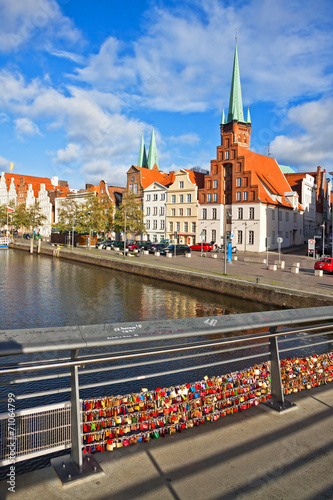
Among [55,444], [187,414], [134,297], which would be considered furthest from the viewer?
[134,297]

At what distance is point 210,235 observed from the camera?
226ft

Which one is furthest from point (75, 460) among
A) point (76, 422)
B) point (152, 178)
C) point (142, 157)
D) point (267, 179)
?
point (142, 157)

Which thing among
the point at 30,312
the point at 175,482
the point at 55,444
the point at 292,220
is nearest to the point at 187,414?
the point at 175,482

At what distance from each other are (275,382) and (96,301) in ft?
75.2

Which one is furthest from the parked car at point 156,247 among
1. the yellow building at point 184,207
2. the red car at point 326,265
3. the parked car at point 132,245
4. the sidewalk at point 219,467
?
the sidewalk at point 219,467

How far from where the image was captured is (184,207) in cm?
7288

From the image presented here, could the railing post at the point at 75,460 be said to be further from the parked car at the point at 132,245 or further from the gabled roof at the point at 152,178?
the gabled roof at the point at 152,178

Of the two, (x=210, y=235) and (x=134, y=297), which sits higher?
(x=210, y=235)

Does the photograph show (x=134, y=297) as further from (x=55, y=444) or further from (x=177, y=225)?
(x=177, y=225)

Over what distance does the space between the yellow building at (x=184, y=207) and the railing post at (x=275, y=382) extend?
66.3m

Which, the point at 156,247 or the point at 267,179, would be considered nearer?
the point at 156,247

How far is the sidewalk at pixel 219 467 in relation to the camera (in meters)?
3.10

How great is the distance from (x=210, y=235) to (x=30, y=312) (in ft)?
162

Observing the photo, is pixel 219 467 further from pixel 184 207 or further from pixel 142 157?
pixel 142 157
